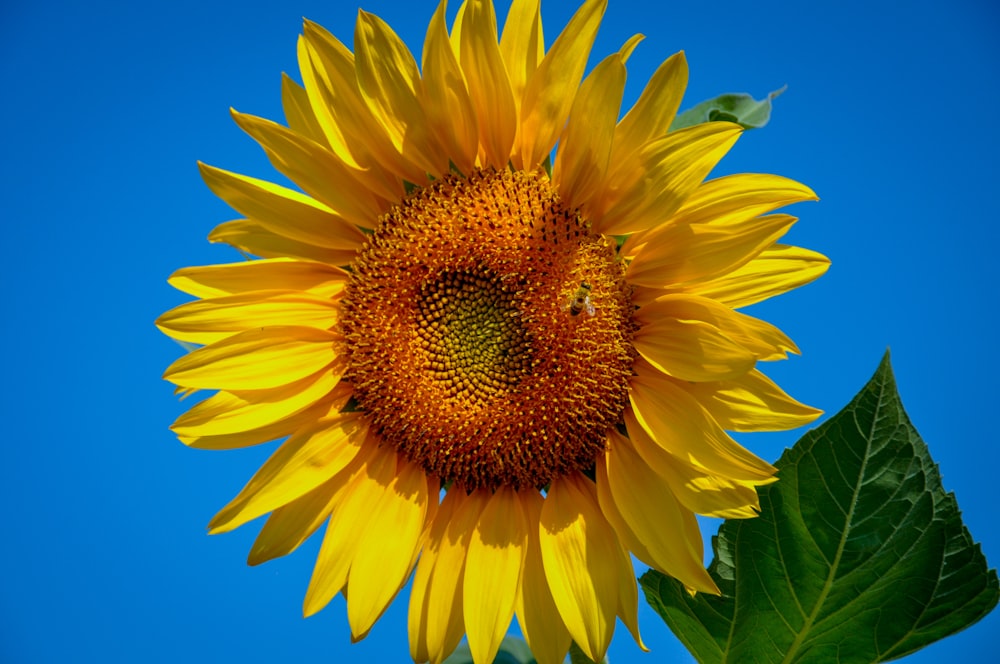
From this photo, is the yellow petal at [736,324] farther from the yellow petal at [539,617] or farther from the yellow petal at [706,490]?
the yellow petal at [539,617]

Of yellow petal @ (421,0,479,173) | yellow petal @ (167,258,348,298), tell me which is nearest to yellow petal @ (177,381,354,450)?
yellow petal @ (167,258,348,298)

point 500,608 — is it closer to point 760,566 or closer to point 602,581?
point 602,581

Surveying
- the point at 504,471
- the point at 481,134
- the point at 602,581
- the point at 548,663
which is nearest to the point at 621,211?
the point at 481,134

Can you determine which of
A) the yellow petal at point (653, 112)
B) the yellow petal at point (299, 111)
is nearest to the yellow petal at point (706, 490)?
the yellow petal at point (653, 112)

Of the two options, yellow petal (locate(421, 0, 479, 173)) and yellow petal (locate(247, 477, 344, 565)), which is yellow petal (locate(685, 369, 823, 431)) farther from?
yellow petal (locate(247, 477, 344, 565))

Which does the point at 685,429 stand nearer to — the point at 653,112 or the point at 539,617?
the point at 539,617

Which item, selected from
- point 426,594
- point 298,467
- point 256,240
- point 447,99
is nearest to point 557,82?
point 447,99
